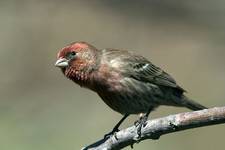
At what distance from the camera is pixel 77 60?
8.33 meters

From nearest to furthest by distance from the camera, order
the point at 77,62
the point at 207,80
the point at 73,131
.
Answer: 1. the point at 77,62
2. the point at 73,131
3. the point at 207,80

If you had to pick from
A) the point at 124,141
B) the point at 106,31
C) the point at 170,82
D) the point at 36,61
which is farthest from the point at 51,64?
the point at 124,141

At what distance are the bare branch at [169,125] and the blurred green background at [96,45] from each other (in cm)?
521

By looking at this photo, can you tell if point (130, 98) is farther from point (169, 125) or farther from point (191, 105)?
point (169, 125)

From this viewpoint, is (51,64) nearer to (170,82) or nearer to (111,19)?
(111,19)

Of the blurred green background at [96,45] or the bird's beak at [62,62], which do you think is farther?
the blurred green background at [96,45]

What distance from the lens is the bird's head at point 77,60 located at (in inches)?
324

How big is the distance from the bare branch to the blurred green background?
5209mm

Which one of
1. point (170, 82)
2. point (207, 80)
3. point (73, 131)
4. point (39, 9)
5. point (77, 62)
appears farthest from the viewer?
point (39, 9)

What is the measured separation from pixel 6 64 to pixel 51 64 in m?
0.88

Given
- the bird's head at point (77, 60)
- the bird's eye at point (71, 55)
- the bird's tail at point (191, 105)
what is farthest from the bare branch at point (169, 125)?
the bird's tail at point (191, 105)

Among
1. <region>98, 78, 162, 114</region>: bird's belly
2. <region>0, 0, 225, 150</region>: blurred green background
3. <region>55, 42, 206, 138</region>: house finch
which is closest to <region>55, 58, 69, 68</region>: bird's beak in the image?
<region>55, 42, 206, 138</region>: house finch

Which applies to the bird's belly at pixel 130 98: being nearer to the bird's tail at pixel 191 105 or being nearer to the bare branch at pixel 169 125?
the bird's tail at pixel 191 105

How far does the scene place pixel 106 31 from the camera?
1636 centimetres
